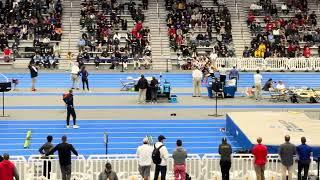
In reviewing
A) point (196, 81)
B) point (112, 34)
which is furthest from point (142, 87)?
point (112, 34)

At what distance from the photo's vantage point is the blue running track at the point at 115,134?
2081 cm

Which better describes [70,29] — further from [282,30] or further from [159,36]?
[282,30]

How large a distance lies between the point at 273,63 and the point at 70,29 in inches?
518

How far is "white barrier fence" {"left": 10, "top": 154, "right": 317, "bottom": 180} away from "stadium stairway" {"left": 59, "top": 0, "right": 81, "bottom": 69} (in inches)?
979

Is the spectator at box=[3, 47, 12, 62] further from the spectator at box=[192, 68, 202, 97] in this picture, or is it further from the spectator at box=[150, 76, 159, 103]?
the spectator at box=[150, 76, 159, 103]

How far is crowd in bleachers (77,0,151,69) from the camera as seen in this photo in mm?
41156

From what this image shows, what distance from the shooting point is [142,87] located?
2753cm

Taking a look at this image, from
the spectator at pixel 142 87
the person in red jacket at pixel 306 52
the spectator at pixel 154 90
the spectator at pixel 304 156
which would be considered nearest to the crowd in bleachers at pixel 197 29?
the person in red jacket at pixel 306 52

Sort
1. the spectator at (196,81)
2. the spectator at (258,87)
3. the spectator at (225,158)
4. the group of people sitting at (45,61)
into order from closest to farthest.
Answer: the spectator at (225,158)
the spectator at (258,87)
the spectator at (196,81)
the group of people sitting at (45,61)

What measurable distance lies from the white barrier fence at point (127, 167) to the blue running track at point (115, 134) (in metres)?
4.13

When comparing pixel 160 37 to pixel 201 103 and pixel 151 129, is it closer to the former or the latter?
pixel 201 103

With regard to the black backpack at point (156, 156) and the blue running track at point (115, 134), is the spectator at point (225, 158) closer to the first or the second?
the black backpack at point (156, 156)

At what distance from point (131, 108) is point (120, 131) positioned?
4214mm

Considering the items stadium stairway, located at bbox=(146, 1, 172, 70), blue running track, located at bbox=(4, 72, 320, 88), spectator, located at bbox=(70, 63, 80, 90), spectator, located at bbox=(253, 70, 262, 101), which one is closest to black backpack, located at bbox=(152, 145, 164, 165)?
spectator, located at bbox=(253, 70, 262, 101)
